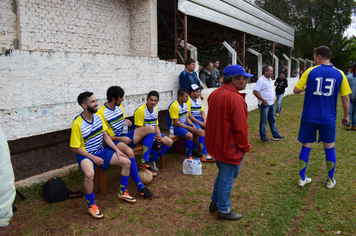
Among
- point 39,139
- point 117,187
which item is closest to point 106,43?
point 39,139

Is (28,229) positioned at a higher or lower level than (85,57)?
lower

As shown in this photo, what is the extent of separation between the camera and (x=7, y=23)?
5523mm

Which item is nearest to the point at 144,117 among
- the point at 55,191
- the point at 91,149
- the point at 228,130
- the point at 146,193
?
the point at 91,149

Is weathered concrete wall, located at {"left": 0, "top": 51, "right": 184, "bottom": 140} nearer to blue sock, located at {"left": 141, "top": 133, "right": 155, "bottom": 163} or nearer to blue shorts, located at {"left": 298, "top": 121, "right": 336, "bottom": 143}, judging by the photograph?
blue sock, located at {"left": 141, "top": 133, "right": 155, "bottom": 163}

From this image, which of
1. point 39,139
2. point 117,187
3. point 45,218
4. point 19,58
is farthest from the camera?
point 39,139

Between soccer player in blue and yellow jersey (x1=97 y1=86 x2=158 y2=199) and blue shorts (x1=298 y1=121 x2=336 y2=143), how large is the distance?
253 centimetres

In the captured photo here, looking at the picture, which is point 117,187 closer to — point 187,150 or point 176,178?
point 176,178

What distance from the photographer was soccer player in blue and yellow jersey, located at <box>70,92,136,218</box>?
337 cm

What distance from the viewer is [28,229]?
312cm

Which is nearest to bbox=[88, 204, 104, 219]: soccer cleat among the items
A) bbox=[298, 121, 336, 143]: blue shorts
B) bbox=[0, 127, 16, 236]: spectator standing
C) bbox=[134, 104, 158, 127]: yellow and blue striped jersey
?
bbox=[134, 104, 158, 127]: yellow and blue striped jersey

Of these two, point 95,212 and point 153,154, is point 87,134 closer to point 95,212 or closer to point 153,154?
point 95,212

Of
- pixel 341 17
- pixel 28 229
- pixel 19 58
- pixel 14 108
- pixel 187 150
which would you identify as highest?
pixel 341 17

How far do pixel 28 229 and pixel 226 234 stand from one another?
95.9 inches

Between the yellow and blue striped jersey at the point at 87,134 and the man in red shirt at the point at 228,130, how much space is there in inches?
64.2
